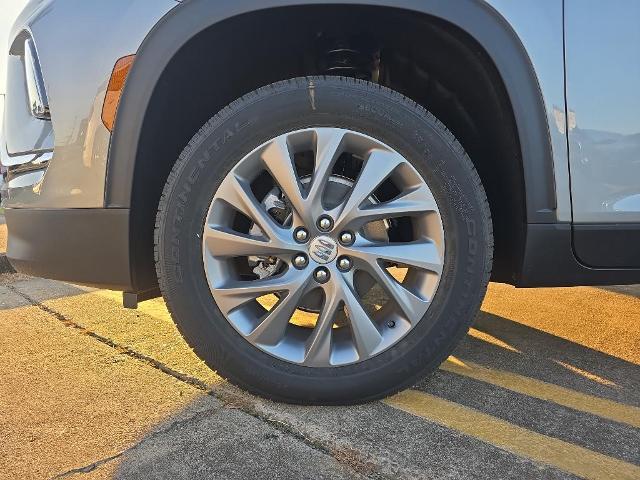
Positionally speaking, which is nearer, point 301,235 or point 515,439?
point 515,439

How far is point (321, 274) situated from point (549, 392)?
0.90 metres

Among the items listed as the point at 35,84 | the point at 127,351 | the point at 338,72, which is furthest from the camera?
the point at 127,351

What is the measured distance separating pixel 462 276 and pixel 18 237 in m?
1.47

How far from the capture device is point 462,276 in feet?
4.98

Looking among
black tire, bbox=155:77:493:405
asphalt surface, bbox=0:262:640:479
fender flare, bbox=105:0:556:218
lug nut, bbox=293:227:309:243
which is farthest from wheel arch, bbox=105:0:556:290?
asphalt surface, bbox=0:262:640:479

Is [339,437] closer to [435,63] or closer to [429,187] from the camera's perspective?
[429,187]

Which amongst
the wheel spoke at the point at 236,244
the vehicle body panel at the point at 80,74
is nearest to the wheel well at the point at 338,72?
the vehicle body panel at the point at 80,74

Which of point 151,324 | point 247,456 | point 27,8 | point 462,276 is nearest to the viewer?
point 247,456

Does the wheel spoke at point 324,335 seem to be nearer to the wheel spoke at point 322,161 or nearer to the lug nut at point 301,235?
the lug nut at point 301,235

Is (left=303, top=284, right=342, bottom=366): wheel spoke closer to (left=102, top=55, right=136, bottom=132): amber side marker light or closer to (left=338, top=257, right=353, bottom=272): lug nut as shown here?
(left=338, top=257, right=353, bottom=272): lug nut

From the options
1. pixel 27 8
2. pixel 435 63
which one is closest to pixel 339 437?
pixel 435 63

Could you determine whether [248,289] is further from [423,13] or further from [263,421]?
[423,13]

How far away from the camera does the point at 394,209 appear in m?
1.52

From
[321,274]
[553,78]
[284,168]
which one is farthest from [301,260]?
[553,78]
